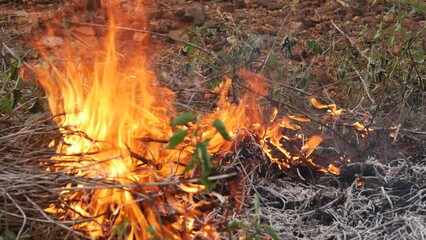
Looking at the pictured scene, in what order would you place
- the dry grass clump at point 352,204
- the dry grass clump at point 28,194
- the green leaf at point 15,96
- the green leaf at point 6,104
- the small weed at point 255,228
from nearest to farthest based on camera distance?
the small weed at point 255,228
the dry grass clump at point 28,194
the dry grass clump at point 352,204
the green leaf at point 6,104
the green leaf at point 15,96

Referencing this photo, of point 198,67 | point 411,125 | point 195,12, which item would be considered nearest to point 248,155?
point 411,125

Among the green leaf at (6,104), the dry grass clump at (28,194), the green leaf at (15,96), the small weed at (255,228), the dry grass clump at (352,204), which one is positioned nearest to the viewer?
the small weed at (255,228)

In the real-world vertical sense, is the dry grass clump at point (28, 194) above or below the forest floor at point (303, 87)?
above

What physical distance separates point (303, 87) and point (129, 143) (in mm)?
1380

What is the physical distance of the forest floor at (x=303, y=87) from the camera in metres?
2.46

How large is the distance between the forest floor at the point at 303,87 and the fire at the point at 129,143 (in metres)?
0.11

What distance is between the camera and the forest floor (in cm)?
246

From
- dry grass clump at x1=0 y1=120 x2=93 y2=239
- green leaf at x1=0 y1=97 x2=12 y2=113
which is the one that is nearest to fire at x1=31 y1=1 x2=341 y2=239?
dry grass clump at x1=0 y1=120 x2=93 y2=239

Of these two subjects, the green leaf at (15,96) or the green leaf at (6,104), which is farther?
the green leaf at (15,96)

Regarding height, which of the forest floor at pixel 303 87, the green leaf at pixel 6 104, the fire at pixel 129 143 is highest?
Answer: the green leaf at pixel 6 104

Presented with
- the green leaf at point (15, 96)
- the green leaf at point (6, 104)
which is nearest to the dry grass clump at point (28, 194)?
the green leaf at point (6, 104)

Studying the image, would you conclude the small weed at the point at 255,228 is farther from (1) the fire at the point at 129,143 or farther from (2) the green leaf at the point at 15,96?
(2) the green leaf at the point at 15,96

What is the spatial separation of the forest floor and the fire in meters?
0.11

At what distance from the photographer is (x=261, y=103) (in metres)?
3.22
